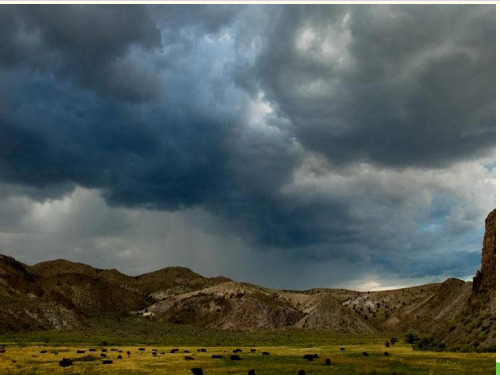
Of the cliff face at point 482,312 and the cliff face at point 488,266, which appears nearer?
the cliff face at point 482,312

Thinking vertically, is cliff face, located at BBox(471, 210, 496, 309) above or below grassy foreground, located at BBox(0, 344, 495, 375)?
above

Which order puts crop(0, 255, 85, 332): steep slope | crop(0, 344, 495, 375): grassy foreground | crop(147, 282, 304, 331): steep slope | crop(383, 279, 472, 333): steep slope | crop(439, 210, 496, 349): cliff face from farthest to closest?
crop(147, 282, 304, 331): steep slope → crop(383, 279, 472, 333): steep slope → crop(0, 255, 85, 332): steep slope → crop(439, 210, 496, 349): cliff face → crop(0, 344, 495, 375): grassy foreground

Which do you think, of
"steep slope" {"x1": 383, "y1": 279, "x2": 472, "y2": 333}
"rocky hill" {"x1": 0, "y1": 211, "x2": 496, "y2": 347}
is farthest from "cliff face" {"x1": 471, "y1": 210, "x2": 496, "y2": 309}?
"steep slope" {"x1": 383, "y1": 279, "x2": 472, "y2": 333}

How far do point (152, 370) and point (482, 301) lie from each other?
48.6m

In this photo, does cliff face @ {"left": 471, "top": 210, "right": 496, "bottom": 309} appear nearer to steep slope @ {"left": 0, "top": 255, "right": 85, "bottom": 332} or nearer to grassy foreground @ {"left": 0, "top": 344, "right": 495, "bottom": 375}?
grassy foreground @ {"left": 0, "top": 344, "right": 495, "bottom": 375}

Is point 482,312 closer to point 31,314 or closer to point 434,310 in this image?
point 434,310

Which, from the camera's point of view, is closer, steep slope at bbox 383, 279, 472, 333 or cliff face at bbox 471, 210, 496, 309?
cliff face at bbox 471, 210, 496, 309

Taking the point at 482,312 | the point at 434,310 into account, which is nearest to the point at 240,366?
the point at 482,312

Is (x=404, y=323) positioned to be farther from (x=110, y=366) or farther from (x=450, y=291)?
(x=110, y=366)

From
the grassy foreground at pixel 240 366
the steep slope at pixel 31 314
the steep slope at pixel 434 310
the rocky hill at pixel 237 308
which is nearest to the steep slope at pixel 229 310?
the rocky hill at pixel 237 308

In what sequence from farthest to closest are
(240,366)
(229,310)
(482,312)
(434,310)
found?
1. (229,310)
2. (434,310)
3. (482,312)
4. (240,366)

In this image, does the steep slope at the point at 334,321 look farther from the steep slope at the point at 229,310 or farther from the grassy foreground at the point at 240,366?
the grassy foreground at the point at 240,366

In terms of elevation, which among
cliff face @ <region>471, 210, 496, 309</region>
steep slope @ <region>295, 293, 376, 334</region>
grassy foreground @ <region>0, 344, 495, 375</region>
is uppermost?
cliff face @ <region>471, 210, 496, 309</region>

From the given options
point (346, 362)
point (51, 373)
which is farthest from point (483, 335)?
point (51, 373)
